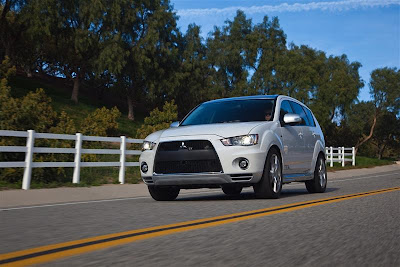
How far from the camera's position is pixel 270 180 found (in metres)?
10.5

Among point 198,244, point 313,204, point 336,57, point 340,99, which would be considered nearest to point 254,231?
point 198,244

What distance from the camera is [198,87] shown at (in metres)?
65.6

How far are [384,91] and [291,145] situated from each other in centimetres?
8233

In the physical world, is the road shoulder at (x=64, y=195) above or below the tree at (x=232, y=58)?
below

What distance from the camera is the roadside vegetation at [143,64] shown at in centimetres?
5481

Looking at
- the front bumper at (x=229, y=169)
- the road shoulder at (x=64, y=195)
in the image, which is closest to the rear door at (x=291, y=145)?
the front bumper at (x=229, y=169)

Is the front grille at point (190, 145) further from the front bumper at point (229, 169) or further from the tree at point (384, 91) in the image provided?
the tree at point (384, 91)

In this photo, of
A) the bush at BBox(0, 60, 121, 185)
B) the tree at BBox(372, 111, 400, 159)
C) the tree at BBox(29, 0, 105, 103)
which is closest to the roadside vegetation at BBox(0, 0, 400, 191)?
the tree at BBox(29, 0, 105, 103)

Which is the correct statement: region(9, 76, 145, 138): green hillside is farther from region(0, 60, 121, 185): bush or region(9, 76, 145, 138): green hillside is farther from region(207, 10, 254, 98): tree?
region(0, 60, 121, 185): bush

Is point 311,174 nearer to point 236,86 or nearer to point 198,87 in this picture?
point 198,87

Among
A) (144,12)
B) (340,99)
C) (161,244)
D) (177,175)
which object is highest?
(144,12)

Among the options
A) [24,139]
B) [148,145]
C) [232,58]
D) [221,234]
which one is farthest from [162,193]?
[232,58]

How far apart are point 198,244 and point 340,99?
6596 cm

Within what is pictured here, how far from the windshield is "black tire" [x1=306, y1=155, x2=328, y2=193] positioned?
90.8 inches
